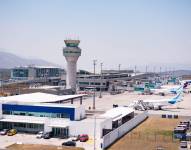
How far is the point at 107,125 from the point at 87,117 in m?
5.06

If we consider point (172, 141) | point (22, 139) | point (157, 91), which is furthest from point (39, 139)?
point (157, 91)

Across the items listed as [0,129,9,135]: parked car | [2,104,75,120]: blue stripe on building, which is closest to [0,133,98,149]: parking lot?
[0,129,9,135]: parked car

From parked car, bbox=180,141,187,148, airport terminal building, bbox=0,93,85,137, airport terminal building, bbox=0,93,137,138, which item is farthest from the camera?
airport terminal building, bbox=0,93,85,137

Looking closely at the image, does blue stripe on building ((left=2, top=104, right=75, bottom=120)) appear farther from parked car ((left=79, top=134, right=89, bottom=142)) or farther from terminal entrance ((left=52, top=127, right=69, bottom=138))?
parked car ((left=79, top=134, right=89, bottom=142))

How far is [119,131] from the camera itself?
4778 cm

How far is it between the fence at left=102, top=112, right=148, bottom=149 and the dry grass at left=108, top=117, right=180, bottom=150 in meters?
0.64

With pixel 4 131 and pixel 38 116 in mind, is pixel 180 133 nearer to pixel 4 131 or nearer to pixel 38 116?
pixel 38 116

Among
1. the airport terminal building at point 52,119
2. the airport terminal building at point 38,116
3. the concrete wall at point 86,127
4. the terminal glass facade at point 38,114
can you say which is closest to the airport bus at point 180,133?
the airport terminal building at point 52,119

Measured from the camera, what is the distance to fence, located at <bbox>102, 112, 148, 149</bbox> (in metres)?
41.5

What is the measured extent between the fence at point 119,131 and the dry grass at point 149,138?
2.10ft

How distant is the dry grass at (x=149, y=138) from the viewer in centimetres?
4147

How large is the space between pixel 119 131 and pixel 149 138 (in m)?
3.96

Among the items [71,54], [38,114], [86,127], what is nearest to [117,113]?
[86,127]

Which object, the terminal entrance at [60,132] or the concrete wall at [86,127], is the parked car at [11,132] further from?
the concrete wall at [86,127]
